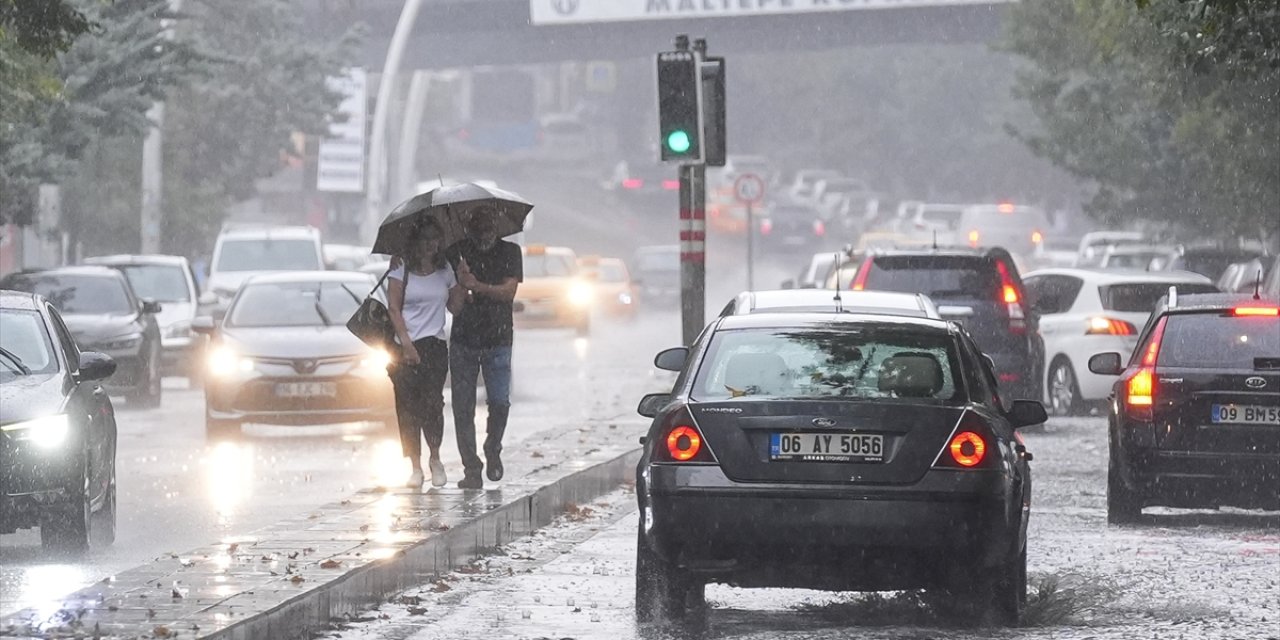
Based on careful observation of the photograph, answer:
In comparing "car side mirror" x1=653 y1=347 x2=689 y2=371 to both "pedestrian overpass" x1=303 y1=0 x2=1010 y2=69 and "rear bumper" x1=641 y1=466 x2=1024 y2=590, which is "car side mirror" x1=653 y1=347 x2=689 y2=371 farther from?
"pedestrian overpass" x1=303 y1=0 x2=1010 y2=69

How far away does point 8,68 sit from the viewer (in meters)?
24.0

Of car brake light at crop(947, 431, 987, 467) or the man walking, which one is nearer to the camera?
car brake light at crop(947, 431, 987, 467)

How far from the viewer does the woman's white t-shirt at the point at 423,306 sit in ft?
46.2

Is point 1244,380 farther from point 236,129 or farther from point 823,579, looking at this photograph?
point 236,129

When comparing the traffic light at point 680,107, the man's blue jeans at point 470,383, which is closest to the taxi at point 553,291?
the traffic light at point 680,107

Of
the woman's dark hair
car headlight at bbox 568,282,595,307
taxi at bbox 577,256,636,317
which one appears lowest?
taxi at bbox 577,256,636,317

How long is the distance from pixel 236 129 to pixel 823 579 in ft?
147

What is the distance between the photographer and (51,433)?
12359 millimetres

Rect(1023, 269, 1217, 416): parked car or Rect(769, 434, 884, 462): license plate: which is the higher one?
Rect(769, 434, 884, 462): license plate

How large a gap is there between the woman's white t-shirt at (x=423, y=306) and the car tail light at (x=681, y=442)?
436 cm

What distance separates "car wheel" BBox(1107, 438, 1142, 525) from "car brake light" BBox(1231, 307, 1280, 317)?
1020 millimetres

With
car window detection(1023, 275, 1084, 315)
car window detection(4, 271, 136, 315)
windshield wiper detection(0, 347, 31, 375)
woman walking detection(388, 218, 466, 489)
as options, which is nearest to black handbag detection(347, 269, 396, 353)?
woman walking detection(388, 218, 466, 489)

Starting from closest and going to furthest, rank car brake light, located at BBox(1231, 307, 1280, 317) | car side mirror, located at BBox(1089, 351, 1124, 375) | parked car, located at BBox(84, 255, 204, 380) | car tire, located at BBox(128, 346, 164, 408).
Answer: car brake light, located at BBox(1231, 307, 1280, 317)
car side mirror, located at BBox(1089, 351, 1124, 375)
car tire, located at BBox(128, 346, 164, 408)
parked car, located at BBox(84, 255, 204, 380)

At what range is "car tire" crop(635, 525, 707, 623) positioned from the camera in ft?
32.8
